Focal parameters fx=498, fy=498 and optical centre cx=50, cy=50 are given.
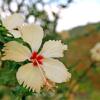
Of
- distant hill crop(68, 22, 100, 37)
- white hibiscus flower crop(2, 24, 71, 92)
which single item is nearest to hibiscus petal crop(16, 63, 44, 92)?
white hibiscus flower crop(2, 24, 71, 92)

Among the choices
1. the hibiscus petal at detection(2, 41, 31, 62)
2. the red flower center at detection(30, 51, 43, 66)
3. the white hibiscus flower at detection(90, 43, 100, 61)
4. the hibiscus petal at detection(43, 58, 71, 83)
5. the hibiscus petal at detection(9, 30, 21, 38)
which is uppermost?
the hibiscus petal at detection(9, 30, 21, 38)

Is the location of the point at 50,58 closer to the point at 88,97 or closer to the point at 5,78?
the point at 5,78

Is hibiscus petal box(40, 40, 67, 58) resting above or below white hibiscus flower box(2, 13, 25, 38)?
below

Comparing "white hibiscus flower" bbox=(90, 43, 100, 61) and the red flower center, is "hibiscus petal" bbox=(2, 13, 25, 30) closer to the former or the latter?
the red flower center

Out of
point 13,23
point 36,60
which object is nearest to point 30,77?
point 36,60

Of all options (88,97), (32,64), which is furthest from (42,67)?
(88,97)

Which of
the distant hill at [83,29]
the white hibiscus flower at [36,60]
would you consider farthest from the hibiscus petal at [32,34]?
the distant hill at [83,29]

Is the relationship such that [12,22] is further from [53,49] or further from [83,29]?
[83,29]

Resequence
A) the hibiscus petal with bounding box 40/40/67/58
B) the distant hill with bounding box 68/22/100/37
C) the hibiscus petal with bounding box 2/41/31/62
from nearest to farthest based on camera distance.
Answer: the hibiscus petal with bounding box 2/41/31/62
the hibiscus petal with bounding box 40/40/67/58
the distant hill with bounding box 68/22/100/37

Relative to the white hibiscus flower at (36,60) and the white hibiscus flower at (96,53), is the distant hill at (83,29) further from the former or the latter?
the white hibiscus flower at (36,60)
